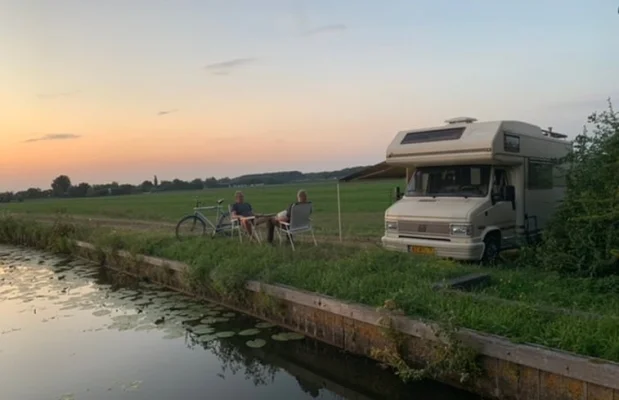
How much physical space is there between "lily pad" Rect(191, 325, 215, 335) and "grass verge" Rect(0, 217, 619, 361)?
2.75 ft

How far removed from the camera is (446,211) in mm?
9109

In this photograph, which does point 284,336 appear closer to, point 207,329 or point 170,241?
point 207,329

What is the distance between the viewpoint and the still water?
6.07m

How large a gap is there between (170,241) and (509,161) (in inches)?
334

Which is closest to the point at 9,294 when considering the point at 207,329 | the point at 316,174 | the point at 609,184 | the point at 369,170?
the point at 207,329

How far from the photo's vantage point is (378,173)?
39.8 ft

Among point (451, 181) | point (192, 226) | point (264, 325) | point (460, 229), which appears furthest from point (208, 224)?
point (460, 229)

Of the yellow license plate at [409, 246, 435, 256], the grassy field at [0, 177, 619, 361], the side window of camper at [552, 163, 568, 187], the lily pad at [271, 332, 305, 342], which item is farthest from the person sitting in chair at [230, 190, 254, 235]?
the side window of camper at [552, 163, 568, 187]

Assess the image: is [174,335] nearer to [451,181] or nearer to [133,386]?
[133,386]

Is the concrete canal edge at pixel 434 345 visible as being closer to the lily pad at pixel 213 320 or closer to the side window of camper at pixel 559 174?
the lily pad at pixel 213 320

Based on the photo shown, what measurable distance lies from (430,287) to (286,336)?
236 cm

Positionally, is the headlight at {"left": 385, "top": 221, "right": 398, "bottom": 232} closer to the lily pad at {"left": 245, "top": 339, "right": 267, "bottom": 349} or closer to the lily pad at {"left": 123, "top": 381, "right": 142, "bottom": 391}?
the lily pad at {"left": 245, "top": 339, "right": 267, "bottom": 349}

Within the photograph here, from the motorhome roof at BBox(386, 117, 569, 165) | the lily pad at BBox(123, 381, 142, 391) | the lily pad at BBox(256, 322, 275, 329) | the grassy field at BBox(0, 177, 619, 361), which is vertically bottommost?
the lily pad at BBox(123, 381, 142, 391)

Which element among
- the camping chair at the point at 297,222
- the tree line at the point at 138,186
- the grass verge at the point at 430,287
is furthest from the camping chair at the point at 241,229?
the tree line at the point at 138,186
